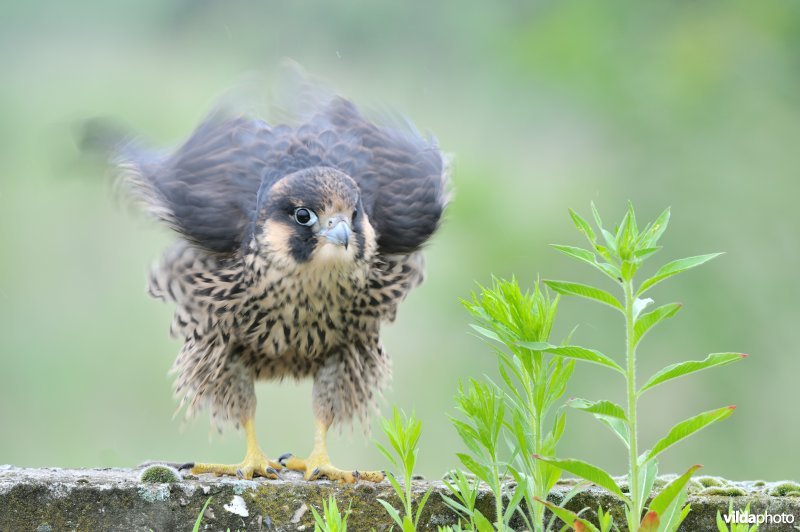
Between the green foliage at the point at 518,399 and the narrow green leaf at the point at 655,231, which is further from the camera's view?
the green foliage at the point at 518,399

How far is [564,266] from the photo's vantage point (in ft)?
20.5

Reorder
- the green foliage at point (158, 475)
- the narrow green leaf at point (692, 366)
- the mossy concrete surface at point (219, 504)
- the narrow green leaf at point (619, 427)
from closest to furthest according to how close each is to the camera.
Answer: the narrow green leaf at point (692, 366) → the narrow green leaf at point (619, 427) → the mossy concrete surface at point (219, 504) → the green foliage at point (158, 475)

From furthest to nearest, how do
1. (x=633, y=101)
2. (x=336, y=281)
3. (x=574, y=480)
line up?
(x=633, y=101), (x=336, y=281), (x=574, y=480)

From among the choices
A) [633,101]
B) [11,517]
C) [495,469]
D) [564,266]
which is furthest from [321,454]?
[633,101]

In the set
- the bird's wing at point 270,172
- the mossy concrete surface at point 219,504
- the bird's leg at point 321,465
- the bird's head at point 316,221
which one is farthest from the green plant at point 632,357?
the bird's wing at point 270,172

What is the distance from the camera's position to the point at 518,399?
1.20 m

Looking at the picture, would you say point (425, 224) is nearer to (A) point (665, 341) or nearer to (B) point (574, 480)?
A: (B) point (574, 480)

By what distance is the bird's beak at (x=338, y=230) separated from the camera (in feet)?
8.23

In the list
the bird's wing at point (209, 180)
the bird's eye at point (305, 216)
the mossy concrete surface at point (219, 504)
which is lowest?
the mossy concrete surface at point (219, 504)

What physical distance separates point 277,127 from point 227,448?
370 centimetres

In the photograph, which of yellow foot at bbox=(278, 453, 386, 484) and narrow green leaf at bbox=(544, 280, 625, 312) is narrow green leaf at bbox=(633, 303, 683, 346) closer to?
narrow green leaf at bbox=(544, 280, 625, 312)

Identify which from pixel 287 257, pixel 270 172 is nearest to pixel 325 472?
pixel 287 257

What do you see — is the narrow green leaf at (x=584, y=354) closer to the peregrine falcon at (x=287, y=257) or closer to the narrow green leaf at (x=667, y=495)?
the narrow green leaf at (x=667, y=495)

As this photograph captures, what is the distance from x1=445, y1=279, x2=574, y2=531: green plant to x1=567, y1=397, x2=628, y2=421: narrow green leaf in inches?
4.2
